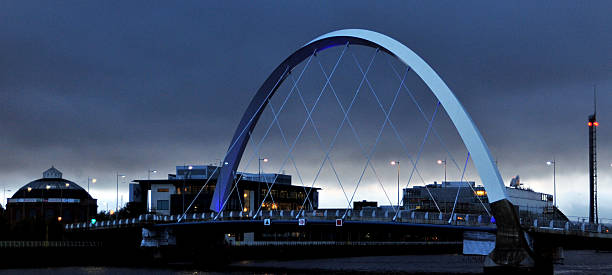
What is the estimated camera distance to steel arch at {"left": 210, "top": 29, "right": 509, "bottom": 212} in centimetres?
5034

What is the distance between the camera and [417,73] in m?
55.6

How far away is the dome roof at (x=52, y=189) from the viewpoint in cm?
14781

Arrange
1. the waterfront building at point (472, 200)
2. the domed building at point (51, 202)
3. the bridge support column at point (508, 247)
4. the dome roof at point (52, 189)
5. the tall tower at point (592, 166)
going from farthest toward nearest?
the dome roof at point (52, 189), the domed building at point (51, 202), the waterfront building at point (472, 200), the tall tower at point (592, 166), the bridge support column at point (508, 247)

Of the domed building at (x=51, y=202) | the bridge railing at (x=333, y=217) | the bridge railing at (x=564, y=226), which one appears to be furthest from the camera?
the domed building at (x=51, y=202)

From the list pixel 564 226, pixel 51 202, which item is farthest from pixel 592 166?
pixel 51 202

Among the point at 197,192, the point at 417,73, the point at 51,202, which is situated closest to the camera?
the point at 417,73

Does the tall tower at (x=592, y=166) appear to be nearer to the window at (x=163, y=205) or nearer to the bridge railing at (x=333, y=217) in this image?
the bridge railing at (x=333, y=217)

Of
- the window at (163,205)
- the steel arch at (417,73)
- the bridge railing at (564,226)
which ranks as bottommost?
the window at (163,205)

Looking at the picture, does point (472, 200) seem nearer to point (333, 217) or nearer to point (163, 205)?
point (163, 205)

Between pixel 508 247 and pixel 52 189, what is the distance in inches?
4686

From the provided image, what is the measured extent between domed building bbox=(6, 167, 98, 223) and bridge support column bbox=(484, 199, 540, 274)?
110 meters

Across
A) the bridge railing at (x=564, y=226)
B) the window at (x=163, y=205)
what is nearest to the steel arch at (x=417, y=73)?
the bridge railing at (x=564, y=226)

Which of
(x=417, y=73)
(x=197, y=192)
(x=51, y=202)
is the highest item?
(x=417, y=73)

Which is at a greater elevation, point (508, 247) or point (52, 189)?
point (52, 189)
